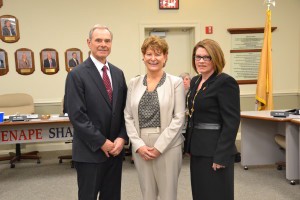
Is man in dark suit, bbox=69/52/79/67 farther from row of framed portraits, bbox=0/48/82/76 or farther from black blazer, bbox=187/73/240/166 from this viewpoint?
black blazer, bbox=187/73/240/166

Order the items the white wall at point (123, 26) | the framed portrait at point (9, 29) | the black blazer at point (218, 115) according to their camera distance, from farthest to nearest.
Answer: the white wall at point (123, 26) < the framed portrait at point (9, 29) < the black blazer at point (218, 115)

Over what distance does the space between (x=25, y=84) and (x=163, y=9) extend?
9.00ft

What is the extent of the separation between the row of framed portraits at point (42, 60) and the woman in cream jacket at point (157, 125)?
3748 mm

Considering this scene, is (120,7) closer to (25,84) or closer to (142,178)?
(25,84)

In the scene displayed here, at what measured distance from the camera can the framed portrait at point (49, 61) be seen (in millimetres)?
5379

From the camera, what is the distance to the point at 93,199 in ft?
6.47

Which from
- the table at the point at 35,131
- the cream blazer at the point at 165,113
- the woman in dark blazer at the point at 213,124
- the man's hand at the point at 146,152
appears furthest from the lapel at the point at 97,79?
the table at the point at 35,131

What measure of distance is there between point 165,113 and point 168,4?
4.09 metres

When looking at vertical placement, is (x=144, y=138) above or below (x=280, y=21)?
below

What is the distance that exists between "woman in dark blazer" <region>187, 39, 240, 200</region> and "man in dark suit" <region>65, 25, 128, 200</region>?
1.62 feet

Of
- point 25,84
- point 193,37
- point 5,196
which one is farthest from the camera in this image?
point 193,37

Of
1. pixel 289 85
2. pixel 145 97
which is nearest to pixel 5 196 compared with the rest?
pixel 145 97

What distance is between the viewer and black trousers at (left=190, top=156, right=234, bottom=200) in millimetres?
1842

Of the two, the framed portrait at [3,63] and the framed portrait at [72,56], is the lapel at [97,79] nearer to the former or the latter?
the framed portrait at [72,56]
